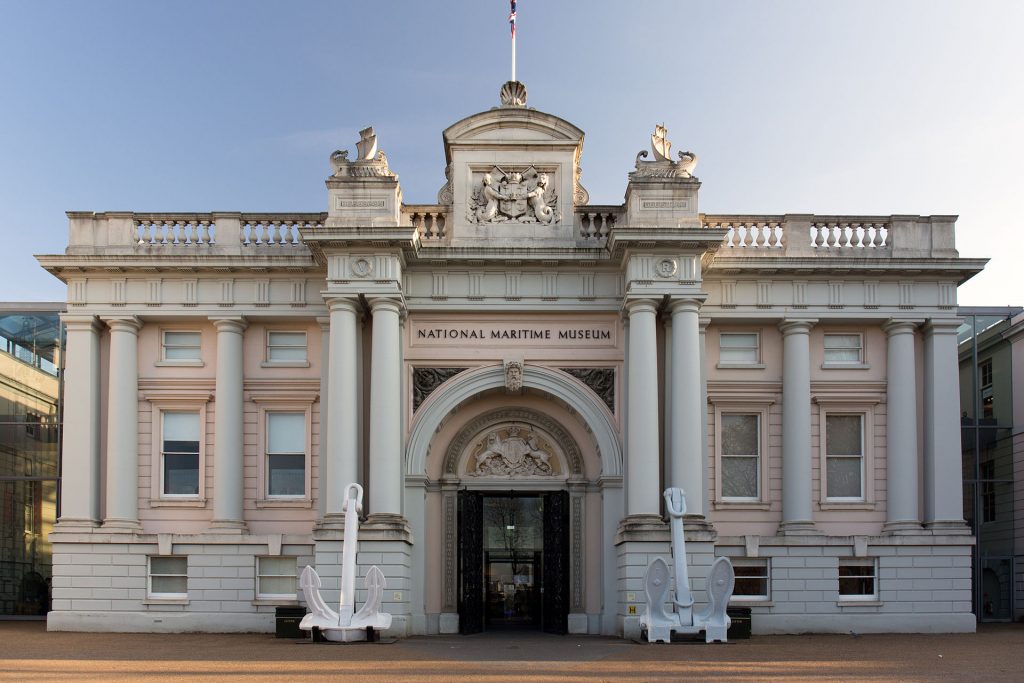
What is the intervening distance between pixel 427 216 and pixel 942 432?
1287 centimetres

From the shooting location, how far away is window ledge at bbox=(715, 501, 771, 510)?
28141mm

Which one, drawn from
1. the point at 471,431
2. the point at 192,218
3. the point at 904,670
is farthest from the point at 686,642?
the point at 192,218

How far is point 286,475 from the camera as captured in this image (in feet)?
93.3

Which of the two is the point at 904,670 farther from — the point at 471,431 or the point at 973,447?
the point at 973,447

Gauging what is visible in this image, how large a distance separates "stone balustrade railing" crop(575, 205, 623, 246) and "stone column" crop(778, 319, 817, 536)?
4.63 meters

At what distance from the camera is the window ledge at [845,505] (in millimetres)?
28203

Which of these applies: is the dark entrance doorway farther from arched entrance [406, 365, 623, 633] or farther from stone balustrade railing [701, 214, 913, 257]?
stone balustrade railing [701, 214, 913, 257]

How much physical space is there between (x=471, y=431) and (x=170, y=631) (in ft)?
26.7

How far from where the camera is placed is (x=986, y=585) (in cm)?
3275

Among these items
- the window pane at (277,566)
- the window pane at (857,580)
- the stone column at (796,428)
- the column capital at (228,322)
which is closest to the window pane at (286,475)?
the window pane at (277,566)

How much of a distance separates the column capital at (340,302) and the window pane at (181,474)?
5132 millimetres

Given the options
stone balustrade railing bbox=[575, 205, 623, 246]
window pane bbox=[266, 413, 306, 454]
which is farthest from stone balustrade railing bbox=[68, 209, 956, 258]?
window pane bbox=[266, 413, 306, 454]

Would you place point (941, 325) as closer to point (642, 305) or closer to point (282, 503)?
point (642, 305)

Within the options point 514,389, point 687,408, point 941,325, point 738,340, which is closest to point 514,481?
point 514,389
